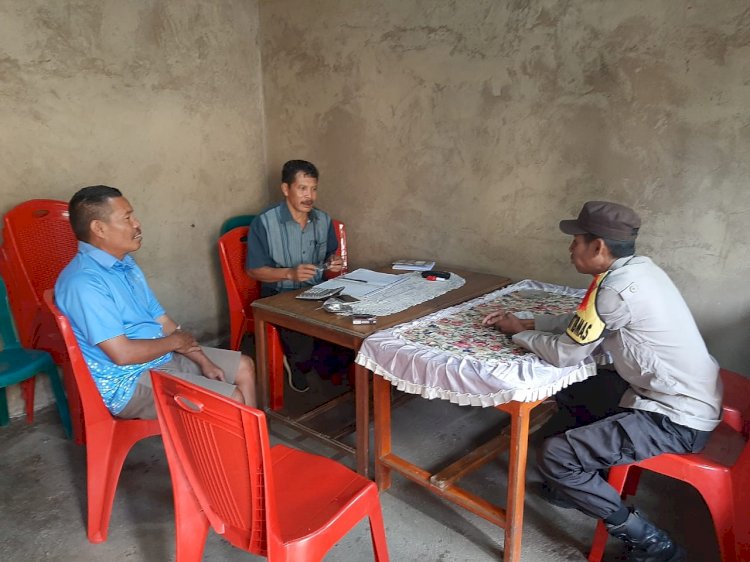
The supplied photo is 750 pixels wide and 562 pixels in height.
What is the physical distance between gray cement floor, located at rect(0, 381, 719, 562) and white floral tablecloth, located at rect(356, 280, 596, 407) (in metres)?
0.63

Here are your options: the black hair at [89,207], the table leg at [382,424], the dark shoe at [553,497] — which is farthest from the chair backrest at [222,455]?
the dark shoe at [553,497]

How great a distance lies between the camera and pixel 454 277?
2.75 m

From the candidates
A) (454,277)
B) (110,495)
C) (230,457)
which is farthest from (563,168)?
(110,495)

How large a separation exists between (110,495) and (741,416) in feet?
7.29

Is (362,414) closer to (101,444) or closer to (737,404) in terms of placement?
(101,444)

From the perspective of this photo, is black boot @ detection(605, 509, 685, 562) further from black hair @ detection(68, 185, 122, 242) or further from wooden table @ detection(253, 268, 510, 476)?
black hair @ detection(68, 185, 122, 242)

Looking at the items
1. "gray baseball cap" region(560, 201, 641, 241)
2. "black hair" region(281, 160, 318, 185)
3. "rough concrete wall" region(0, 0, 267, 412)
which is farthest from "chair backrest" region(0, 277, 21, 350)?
"gray baseball cap" region(560, 201, 641, 241)

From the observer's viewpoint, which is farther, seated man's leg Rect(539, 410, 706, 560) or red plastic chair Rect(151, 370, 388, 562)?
seated man's leg Rect(539, 410, 706, 560)

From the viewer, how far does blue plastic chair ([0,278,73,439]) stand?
2.50 m

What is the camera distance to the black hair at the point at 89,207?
1.99 metres

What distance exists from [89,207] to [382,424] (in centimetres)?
135

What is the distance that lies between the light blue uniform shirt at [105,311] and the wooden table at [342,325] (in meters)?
0.48

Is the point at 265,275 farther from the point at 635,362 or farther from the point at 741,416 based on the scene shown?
the point at 741,416

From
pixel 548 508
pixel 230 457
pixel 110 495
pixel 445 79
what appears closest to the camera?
pixel 230 457
